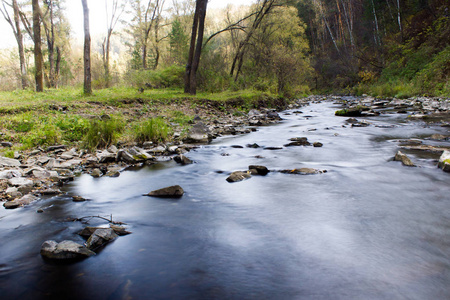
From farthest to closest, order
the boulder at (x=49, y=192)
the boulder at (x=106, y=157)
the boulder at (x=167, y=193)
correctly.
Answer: the boulder at (x=106, y=157) → the boulder at (x=167, y=193) → the boulder at (x=49, y=192)

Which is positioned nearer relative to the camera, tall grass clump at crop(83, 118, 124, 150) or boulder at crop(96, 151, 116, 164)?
boulder at crop(96, 151, 116, 164)

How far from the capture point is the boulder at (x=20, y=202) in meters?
3.59

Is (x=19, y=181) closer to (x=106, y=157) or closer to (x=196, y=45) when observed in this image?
(x=106, y=157)

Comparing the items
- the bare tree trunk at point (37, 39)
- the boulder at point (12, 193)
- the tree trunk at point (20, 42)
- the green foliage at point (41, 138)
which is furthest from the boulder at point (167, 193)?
the tree trunk at point (20, 42)

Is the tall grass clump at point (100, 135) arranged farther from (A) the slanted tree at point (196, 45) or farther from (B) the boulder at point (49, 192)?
(A) the slanted tree at point (196, 45)

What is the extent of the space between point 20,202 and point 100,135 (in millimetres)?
3366

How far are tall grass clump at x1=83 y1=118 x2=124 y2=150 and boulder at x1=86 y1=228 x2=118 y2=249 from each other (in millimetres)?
4214

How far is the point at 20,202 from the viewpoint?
3.70m

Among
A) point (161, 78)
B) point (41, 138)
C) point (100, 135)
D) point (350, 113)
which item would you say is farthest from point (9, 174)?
point (161, 78)

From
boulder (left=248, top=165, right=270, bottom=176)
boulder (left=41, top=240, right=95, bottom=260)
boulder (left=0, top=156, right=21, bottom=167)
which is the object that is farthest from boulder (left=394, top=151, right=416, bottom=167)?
boulder (left=0, top=156, right=21, bottom=167)

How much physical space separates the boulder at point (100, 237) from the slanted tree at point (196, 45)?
14743mm

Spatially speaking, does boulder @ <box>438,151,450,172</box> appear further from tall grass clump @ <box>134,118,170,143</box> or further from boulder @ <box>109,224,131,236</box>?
tall grass clump @ <box>134,118,170,143</box>

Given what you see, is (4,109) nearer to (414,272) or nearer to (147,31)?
(414,272)

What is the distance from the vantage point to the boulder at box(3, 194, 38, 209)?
3.59 m
